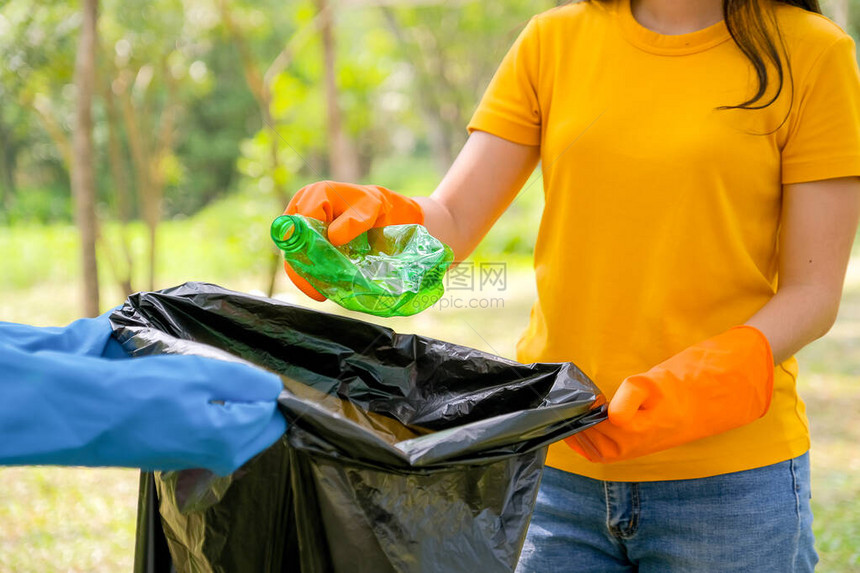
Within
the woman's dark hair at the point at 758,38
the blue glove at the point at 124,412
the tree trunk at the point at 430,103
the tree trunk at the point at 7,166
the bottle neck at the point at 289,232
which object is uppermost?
the woman's dark hair at the point at 758,38

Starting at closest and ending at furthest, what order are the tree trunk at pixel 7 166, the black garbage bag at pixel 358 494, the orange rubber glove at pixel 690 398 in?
the black garbage bag at pixel 358 494
the orange rubber glove at pixel 690 398
the tree trunk at pixel 7 166

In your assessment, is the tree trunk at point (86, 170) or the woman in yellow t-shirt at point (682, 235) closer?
the woman in yellow t-shirt at point (682, 235)

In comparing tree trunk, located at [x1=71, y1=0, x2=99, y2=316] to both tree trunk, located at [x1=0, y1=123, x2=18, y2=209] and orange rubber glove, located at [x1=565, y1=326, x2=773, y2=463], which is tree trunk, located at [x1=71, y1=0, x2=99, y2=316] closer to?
orange rubber glove, located at [x1=565, y1=326, x2=773, y2=463]

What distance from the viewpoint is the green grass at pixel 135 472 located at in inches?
109

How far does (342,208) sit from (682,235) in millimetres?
449

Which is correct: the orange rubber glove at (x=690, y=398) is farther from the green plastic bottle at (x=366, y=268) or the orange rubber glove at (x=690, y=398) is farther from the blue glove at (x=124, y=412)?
the blue glove at (x=124, y=412)

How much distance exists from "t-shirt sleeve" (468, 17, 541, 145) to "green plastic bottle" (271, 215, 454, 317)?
0.70ft

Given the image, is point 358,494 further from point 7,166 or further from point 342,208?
point 7,166

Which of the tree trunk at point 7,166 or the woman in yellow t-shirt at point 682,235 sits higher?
the woman in yellow t-shirt at point 682,235

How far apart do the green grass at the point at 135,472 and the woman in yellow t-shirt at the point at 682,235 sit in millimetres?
232

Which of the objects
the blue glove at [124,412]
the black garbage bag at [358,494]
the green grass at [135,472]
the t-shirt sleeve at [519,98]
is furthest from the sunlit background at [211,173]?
the blue glove at [124,412]

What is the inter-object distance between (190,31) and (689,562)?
715 centimetres

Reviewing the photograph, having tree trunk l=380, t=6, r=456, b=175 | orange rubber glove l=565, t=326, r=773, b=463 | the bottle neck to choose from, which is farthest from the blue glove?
tree trunk l=380, t=6, r=456, b=175

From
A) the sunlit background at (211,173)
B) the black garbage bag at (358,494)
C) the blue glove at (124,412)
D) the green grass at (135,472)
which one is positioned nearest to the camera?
the blue glove at (124,412)
